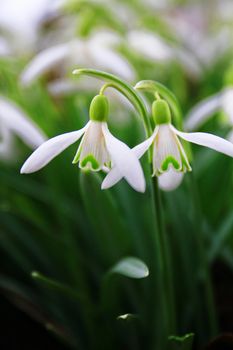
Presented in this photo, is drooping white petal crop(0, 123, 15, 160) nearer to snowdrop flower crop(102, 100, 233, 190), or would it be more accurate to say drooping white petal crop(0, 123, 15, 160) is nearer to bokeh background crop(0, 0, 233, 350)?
bokeh background crop(0, 0, 233, 350)

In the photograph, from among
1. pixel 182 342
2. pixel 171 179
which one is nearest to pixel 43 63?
pixel 171 179

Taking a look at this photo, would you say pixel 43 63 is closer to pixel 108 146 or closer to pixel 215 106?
pixel 215 106

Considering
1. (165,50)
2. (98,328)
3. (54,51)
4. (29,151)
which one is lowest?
(98,328)

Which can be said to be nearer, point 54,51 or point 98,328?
point 98,328

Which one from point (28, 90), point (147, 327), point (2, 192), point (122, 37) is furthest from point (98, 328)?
point (122, 37)

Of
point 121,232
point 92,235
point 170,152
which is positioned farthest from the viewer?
point 92,235

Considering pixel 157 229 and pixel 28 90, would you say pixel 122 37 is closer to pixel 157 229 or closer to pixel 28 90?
pixel 28 90
